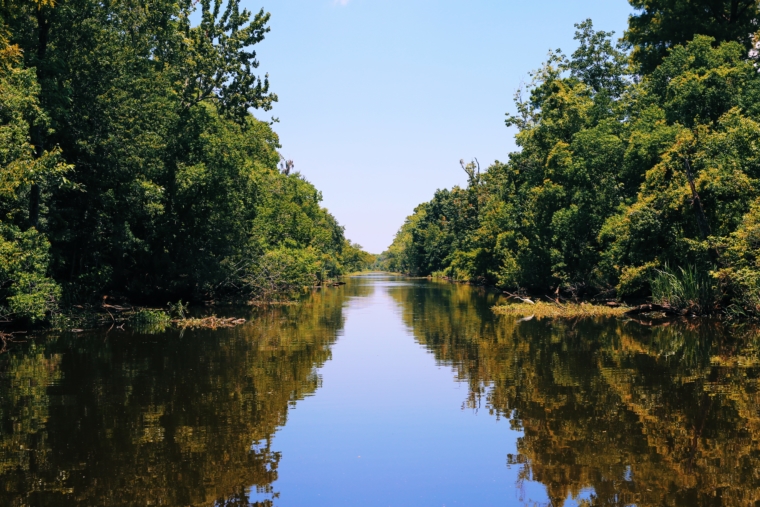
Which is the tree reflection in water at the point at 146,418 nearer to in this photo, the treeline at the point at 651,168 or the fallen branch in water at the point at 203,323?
the fallen branch in water at the point at 203,323

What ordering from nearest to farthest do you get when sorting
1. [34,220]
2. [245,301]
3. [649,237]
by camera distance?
[34,220] → [649,237] → [245,301]

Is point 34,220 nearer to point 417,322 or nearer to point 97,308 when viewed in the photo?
point 97,308

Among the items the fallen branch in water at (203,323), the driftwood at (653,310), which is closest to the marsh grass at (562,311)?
the driftwood at (653,310)

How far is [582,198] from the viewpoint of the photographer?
37812mm

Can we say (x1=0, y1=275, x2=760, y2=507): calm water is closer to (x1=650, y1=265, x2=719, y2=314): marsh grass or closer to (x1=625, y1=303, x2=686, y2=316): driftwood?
(x1=650, y1=265, x2=719, y2=314): marsh grass

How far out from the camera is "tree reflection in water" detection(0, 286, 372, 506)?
310 inches

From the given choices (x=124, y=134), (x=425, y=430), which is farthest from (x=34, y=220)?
(x=425, y=430)

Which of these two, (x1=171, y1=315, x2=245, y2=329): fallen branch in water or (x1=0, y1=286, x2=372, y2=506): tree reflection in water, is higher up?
(x1=171, y1=315, x2=245, y2=329): fallen branch in water

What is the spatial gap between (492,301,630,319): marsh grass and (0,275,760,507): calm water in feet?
37.2

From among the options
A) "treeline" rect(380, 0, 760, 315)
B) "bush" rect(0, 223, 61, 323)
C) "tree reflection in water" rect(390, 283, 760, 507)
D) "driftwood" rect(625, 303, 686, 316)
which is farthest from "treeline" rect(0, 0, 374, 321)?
"driftwood" rect(625, 303, 686, 316)

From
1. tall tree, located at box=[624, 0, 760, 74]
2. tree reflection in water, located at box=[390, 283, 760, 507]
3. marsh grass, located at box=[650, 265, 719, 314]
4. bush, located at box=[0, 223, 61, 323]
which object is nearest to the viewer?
tree reflection in water, located at box=[390, 283, 760, 507]

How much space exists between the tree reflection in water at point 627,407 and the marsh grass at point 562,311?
801 cm

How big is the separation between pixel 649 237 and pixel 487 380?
61.1 ft

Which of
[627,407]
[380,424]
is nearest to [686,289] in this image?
[627,407]
